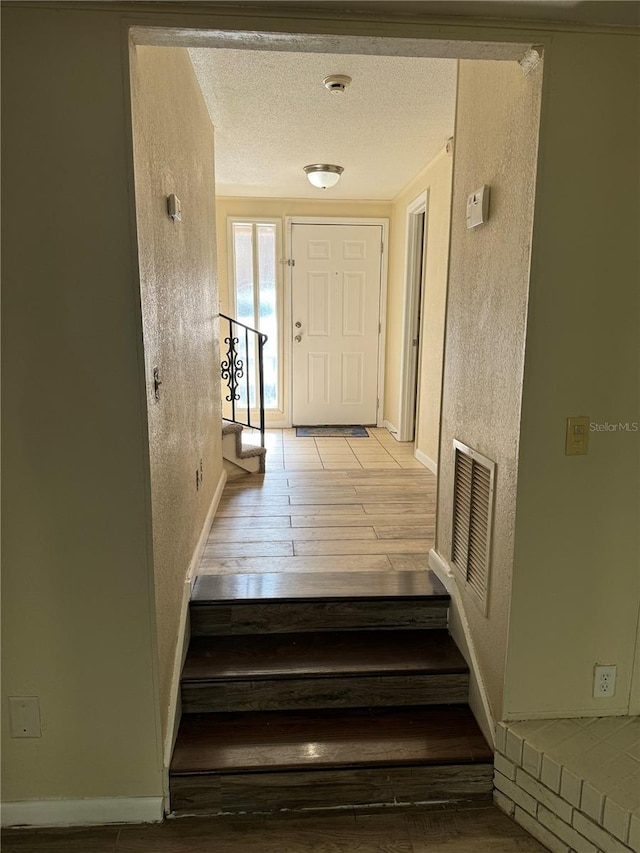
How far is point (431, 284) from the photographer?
4.14 metres

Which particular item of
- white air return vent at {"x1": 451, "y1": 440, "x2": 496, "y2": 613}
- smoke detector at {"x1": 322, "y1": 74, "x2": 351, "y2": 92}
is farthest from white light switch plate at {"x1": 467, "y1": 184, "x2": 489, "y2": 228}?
smoke detector at {"x1": 322, "y1": 74, "x2": 351, "y2": 92}

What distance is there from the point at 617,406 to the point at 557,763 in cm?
109

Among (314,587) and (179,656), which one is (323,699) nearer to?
(314,587)

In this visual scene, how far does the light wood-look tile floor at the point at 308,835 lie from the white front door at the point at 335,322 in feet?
13.7

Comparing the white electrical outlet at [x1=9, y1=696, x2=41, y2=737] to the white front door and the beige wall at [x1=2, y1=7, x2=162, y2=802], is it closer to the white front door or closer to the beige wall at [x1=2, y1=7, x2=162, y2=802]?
the beige wall at [x1=2, y1=7, x2=162, y2=802]

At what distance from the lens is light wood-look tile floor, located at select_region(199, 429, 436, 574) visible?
2.48 metres

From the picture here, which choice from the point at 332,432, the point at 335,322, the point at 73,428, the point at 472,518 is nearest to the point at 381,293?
the point at 335,322

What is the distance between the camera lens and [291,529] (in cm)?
286

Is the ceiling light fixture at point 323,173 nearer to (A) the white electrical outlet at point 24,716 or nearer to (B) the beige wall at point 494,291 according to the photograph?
(B) the beige wall at point 494,291

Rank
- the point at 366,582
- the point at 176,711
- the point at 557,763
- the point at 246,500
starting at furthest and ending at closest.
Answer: the point at 246,500 → the point at 366,582 → the point at 176,711 → the point at 557,763

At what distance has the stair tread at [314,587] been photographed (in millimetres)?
2131

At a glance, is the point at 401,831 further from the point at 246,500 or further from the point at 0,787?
the point at 246,500

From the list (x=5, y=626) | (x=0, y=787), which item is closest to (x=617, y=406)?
(x=5, y=626)

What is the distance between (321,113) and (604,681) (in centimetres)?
305
